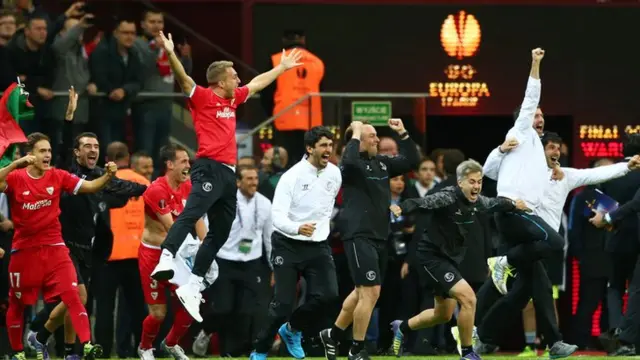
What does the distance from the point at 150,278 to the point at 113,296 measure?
2143mm

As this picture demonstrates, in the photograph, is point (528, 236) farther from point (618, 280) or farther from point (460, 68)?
point (460, 68)

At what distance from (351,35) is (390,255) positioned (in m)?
3.89

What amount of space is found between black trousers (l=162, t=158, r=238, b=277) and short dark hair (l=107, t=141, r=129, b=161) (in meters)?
4.07

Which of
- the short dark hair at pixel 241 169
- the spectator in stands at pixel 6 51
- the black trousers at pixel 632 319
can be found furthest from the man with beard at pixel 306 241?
the spectator in stands at pixel 6 51

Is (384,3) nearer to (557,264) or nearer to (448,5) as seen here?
(448,5)

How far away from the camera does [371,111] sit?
22.5 m

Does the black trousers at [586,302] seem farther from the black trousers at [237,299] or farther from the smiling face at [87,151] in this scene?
the smiling face at [87,151]

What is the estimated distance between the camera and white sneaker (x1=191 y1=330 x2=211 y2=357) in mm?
21938

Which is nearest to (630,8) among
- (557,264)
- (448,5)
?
(448,5)

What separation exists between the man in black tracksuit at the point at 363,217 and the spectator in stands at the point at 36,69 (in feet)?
16.1

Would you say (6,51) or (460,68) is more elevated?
(6,51)

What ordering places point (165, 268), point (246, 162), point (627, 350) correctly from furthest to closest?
point (246, 162)
point (627, 350)
point (165, 268)

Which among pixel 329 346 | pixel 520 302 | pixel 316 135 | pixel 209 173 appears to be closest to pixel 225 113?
pixel 209 173

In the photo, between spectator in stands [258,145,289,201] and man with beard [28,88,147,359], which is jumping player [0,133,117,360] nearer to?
man with beard [28,88,147,359]
